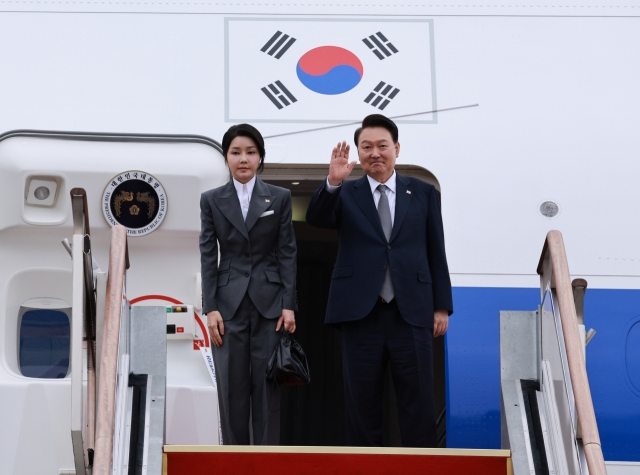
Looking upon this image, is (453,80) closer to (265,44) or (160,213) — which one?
(265,44)

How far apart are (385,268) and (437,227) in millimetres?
341

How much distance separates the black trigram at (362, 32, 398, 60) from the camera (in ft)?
20.4

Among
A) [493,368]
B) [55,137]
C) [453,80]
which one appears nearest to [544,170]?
[453,80]

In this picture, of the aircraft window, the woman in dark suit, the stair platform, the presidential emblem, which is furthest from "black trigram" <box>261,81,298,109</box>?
the stair platform

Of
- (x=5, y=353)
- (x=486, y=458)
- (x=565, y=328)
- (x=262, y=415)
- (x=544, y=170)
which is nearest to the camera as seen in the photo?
(x=565, y=328)

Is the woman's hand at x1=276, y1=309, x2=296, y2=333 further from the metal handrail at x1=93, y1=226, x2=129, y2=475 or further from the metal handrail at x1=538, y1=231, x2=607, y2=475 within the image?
the metal handrail at x1=538, y1=231, x2=607, y2=475

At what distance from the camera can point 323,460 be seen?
409cm

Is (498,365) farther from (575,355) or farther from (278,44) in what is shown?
(278,44)

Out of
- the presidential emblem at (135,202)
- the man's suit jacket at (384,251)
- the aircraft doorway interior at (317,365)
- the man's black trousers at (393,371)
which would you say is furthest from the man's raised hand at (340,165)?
the aircraft doorway interior at (317,365)

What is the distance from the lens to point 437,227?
480 centimetres

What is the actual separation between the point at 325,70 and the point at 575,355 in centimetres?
292

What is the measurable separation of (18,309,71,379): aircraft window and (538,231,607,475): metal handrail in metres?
2.72

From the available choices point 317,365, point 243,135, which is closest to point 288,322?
point 243,135

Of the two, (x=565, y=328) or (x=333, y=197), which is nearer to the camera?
(x=565, y=328)
